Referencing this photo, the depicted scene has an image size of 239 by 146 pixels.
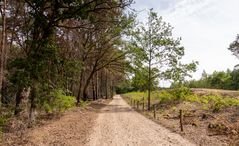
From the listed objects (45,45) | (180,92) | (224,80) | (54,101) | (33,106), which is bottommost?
(33,106)

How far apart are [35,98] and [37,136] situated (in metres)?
5.87

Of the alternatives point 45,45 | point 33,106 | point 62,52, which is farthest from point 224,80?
point 45,45

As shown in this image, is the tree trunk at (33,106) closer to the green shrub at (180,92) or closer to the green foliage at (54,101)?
→ the green foliage at (54,101)

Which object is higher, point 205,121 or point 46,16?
point 46,16

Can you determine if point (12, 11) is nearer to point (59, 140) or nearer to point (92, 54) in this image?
point (59, 140)

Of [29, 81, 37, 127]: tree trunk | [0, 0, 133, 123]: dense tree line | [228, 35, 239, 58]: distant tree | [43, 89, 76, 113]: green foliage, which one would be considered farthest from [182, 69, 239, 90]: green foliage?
[29, 81, 37, 127]: tree trunk

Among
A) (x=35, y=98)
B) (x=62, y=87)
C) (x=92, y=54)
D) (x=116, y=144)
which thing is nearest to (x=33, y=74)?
(x=35, y=98)

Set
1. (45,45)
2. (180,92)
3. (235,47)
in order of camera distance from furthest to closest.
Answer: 1. (235,47)
2. (180,92)
3. (45,45)

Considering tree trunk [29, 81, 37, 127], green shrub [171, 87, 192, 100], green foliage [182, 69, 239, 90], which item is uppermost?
green foliage [182, 69, 239, 90]

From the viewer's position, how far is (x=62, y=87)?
2302 cm

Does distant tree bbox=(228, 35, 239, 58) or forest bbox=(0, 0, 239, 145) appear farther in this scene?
distant tree bbox=(228, 35, 239, 58)

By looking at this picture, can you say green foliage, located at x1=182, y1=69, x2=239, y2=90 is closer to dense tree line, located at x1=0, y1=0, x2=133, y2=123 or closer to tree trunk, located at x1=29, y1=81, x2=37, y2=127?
dense tree line, located at x1=0, y1=0, x2=133, y2=123

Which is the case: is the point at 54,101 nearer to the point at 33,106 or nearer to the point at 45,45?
the point at 33,106

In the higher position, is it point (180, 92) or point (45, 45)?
point (45, 45)
